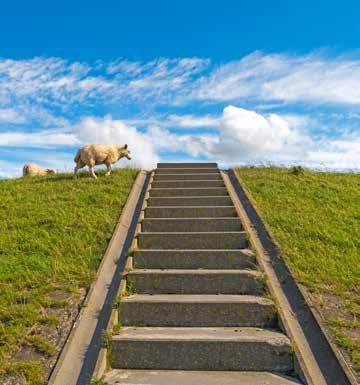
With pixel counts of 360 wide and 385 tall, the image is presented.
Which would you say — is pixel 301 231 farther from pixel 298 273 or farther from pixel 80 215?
pixel 80 215

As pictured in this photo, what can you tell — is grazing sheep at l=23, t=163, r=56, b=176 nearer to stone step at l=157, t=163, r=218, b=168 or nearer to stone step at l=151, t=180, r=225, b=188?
stone step at l=157, t=163, r=218, b=168

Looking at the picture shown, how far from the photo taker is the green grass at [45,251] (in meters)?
6.46

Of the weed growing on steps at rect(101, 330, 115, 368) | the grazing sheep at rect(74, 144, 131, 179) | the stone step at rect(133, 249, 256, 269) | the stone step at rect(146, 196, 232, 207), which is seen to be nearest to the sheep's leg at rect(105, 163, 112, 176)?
the grazing sheep at rect(74, 144, 131, 179)

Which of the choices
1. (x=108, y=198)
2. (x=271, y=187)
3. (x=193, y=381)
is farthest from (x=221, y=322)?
(x=271, y=187)

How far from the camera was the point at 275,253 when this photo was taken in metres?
Result: 9.10

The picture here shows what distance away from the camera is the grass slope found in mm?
7242

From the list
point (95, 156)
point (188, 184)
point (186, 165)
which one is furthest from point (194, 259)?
point (186, 165)

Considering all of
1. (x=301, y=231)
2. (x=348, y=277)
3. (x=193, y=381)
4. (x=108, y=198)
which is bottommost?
(x=193, y=381)

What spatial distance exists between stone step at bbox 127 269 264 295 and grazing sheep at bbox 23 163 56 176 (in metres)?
12.3

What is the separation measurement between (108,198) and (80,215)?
1470 mm

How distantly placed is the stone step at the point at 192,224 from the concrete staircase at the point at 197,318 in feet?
1.59

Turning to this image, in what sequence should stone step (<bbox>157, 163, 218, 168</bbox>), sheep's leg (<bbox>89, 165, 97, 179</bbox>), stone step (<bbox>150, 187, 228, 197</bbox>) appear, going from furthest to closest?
1. stone step (<bbox>157, 163, 218, 168</bbox>)
2. sheep's leg (<bbox>89, 165, 97, 179</bbox>)
3. stone step (<bbox>150, 187, 228, 197</bbox>)

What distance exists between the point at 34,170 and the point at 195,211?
10.2 metres

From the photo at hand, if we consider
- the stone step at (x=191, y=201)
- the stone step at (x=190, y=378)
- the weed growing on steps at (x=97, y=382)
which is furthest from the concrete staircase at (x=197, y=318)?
the stone step at (x=191, y=201)
